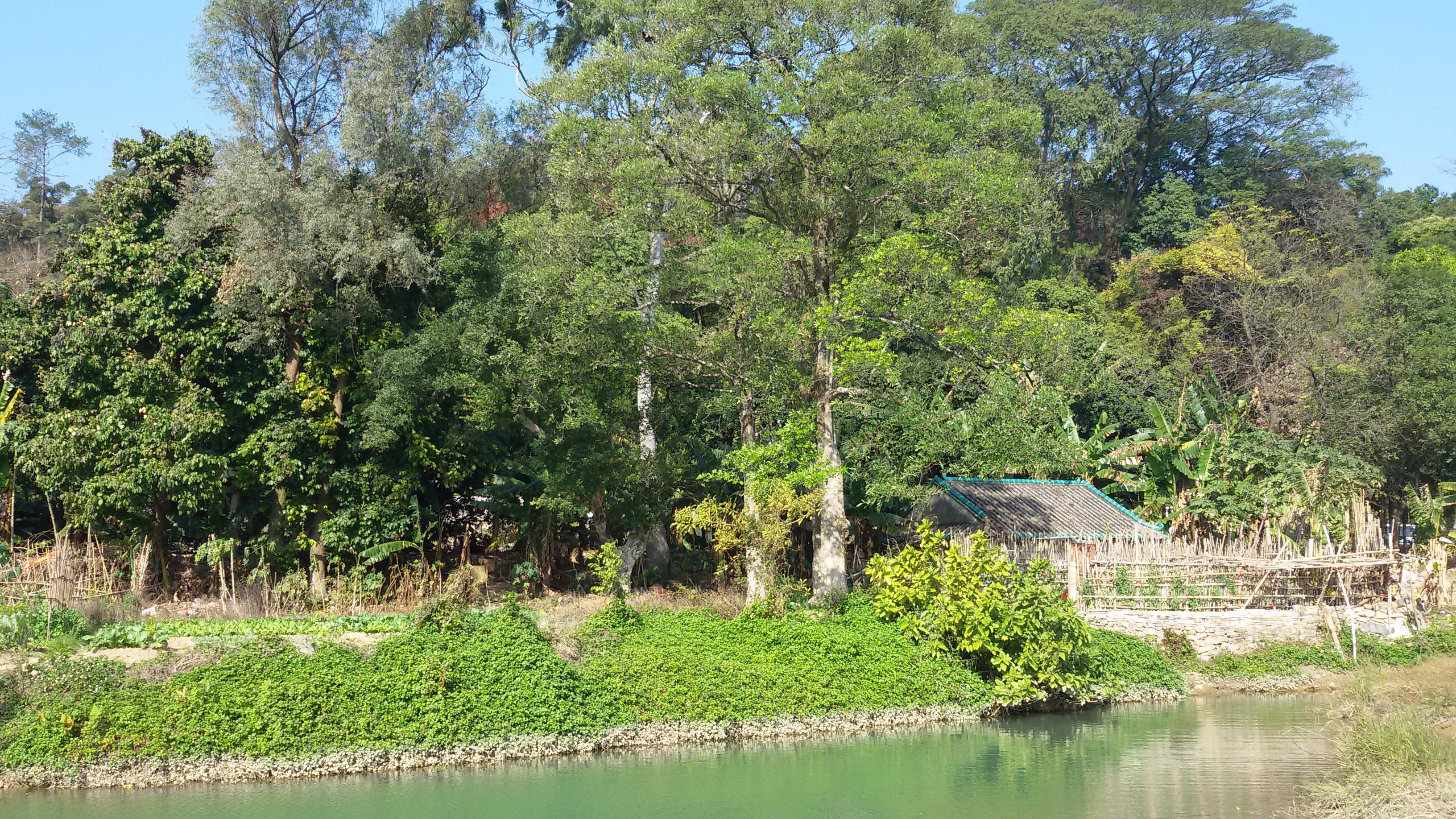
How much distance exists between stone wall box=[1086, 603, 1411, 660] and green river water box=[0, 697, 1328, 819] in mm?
3213

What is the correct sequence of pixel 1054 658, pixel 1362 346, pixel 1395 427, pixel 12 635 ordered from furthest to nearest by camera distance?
pixel 1362 346 → pixel 1395 427 → pixel 1054 658 → pixel 12 635

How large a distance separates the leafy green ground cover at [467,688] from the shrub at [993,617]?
324 mm

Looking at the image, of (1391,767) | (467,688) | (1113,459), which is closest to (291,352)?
(467,688)

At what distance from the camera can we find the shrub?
13.9 m

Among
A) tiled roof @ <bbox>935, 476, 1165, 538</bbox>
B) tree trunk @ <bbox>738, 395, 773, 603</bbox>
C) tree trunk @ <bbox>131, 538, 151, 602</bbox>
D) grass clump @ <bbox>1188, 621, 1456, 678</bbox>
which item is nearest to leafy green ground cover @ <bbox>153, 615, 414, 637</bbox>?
tree trunk @ <bbox>131, 538, 151, 602</bbox>

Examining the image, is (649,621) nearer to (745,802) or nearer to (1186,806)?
(745,802)

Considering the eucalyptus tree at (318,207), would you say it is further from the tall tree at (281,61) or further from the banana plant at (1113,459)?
the banana plant at (1113,459)

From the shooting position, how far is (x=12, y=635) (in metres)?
13.1

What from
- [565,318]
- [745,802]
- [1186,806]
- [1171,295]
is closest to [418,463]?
[565,318]

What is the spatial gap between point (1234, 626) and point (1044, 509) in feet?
13.8

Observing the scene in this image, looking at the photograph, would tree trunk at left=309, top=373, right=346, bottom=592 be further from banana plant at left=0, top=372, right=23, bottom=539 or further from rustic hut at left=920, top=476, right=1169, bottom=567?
rustic hut at left=920, top=476, right=1169, bottom=567

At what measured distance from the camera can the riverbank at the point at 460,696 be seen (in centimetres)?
1108

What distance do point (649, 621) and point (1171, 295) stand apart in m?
25.3

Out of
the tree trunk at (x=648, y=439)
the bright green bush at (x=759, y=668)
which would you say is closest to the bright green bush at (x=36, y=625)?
the bright green bush at (x=759, y=668)
